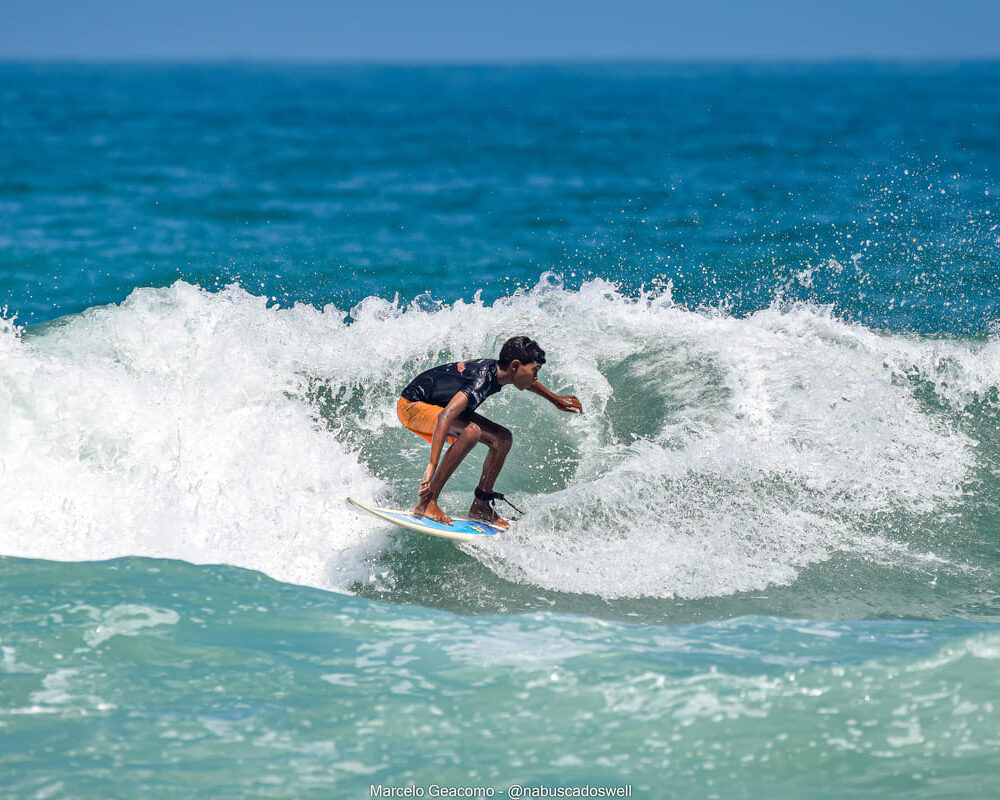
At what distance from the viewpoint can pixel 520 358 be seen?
22.1 feet

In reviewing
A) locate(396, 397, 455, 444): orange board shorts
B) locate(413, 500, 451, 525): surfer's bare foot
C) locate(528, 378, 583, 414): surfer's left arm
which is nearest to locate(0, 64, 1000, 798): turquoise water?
locate(413, 500, 451, 525): surfer's bare foot

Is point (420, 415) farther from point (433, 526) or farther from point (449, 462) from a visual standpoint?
point (433, 526)

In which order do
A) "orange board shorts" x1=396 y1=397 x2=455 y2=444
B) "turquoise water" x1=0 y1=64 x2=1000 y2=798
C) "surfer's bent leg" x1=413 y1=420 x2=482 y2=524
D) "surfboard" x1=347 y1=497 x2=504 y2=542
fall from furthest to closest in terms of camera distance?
"orange board shorts" x1=396 y1=397 x2=455 y2=444, "surfer's bent leg" x1=413 y1=420 x2=482 y2=524, "surfboard" x1=347 y1=497 x2=504 y2=542, "turquoise water" x1=0 y1=64 x2=1000 y2=798

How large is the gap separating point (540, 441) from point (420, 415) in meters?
2.21

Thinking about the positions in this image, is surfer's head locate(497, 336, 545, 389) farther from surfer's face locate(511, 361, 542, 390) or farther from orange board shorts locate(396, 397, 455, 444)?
orange board shorts locate(396, 397, 455, 444)

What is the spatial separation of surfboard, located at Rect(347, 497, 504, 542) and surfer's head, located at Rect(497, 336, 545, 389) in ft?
3.32

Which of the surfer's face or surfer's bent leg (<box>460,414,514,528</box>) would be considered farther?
surfer's bent leg (<box>460,414,514,528</box>)

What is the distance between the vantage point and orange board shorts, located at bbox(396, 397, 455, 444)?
6.97 metres

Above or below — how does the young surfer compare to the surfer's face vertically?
below

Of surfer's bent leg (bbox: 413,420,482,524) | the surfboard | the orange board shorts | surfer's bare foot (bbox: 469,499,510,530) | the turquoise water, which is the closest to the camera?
the turquoise water

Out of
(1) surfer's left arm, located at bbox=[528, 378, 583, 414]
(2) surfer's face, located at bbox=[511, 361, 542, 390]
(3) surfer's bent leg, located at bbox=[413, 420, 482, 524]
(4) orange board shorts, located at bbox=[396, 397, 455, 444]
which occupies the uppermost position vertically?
(2) surfer's face, located at bbox=[511, 361, 542, 390]

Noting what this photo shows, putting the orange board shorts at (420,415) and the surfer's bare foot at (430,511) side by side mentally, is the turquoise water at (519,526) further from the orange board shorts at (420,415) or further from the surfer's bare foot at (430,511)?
the orange board shorts at (420,415)

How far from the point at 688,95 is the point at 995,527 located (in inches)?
2400

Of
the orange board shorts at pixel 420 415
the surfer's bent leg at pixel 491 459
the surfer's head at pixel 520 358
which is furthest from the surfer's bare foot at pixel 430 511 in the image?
the surfer's head at pixel 520 358
